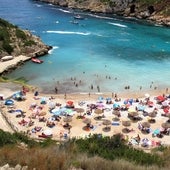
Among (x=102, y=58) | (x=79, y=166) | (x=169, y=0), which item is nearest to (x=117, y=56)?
(x=102, y=58)

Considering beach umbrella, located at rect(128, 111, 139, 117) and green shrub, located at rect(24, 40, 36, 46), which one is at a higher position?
beach umbrella, located at rect(128, 111, 139, 117)

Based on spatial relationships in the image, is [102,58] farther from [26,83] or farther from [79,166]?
[79,166]

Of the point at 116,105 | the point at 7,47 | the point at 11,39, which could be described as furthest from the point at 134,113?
the point at 11,39

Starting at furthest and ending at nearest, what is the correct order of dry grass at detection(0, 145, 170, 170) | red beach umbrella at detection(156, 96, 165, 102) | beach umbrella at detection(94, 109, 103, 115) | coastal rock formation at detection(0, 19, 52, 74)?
coastal rock formation at detection(0, 19, 52, 74) < red beach umbrella at detection(156, 96, 165, 102) < beach umbrella at detection(94, 109, 103, 115) < dry grass at detection(0, 145, 170, 170)

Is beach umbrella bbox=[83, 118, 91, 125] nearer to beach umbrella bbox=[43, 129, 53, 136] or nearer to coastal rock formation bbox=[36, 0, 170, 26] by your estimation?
beach umbrella bbox=[43, 129, 53, 136]

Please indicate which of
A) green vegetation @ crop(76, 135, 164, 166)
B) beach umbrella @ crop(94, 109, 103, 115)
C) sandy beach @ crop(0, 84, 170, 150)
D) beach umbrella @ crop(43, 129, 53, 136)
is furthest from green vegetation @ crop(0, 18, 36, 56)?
green vegetation @ crop(76, 135, 164, 166)
